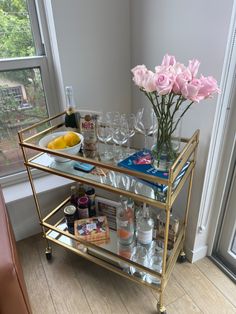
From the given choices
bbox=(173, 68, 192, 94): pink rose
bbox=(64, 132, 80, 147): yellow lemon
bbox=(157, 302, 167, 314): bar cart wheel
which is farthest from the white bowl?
bbox=(157, 302, 167, 314): bar cart wheel

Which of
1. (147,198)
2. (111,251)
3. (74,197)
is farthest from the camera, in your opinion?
(74,197)

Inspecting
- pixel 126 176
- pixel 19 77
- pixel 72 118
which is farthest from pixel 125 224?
pixel 19 77

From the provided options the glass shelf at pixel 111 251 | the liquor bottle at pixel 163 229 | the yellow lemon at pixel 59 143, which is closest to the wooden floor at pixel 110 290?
the glass shelf at pixel 111 251

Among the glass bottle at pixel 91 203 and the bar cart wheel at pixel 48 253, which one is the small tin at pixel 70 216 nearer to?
the glass bottle at pixel 91 203

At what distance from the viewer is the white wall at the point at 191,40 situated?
37.5 inches

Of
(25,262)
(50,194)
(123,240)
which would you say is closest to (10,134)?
(50,194)

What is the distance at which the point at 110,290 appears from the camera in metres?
1.31

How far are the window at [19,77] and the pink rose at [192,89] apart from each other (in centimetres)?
95

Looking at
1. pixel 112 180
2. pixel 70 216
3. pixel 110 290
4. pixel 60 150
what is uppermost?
pixel 60 150

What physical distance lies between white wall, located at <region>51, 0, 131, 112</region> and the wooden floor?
3.14 ft

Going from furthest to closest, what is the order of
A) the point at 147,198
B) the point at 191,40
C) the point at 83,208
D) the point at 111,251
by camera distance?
the point at 83,208, the point at 111,251, the point at 191,40, the point at 147,198

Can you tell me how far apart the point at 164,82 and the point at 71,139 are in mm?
570

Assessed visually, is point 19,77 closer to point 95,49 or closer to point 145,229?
point 95,49

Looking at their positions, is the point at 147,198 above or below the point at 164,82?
below
